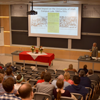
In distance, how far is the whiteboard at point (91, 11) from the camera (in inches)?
388

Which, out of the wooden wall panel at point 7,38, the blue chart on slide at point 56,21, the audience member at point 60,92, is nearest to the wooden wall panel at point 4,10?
the wooden wall panel at point 7,38

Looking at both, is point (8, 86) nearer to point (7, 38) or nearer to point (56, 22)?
point (56, 22)

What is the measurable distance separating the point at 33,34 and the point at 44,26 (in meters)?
0.97

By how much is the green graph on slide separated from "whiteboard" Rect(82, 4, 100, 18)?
5.78ft

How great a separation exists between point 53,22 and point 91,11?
Answer: 2496mm

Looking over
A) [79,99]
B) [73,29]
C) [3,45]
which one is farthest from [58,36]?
[79,99]

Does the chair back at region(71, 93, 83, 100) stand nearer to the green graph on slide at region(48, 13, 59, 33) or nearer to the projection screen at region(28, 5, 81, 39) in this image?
the projection screen at region(28, 5, 81, 39)

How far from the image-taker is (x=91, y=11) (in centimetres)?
997

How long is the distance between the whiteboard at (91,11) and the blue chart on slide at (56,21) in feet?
1.64

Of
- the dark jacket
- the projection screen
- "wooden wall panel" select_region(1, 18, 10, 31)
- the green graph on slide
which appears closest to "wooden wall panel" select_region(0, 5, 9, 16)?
"wooden wall panel" select_region(1, 18, 10, 31)

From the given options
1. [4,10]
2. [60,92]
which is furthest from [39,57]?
[60,92]

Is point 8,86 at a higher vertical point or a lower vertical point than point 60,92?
higher

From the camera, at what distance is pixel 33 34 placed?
444 inches

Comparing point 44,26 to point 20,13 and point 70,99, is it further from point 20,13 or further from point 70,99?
point 70,99
